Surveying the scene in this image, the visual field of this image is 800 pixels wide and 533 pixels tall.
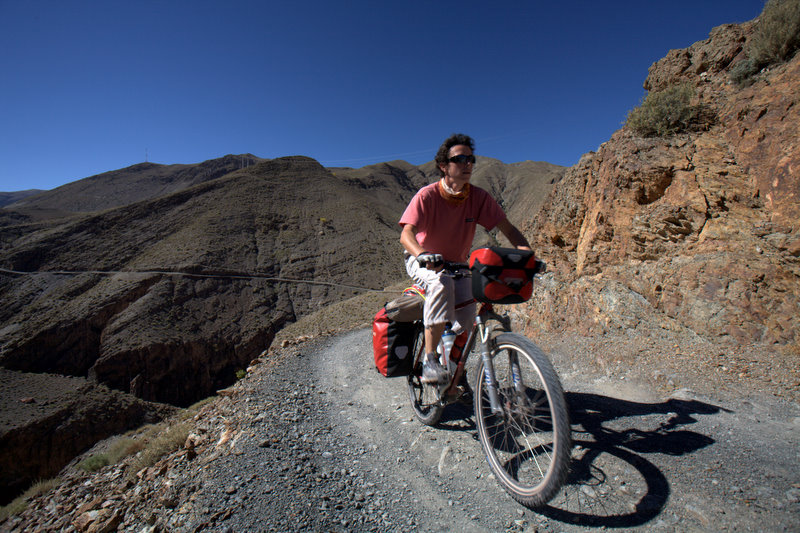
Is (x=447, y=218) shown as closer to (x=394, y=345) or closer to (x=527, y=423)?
(x=394, y=345)

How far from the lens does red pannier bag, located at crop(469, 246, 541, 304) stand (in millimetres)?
2350

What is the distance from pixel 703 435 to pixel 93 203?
12284 centimetres

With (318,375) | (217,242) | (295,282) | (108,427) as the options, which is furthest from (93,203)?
(318,375)

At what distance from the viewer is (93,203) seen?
9431 centimetres

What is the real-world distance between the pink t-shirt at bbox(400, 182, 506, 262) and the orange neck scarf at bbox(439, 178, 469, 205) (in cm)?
3

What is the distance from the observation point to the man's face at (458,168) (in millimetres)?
2980

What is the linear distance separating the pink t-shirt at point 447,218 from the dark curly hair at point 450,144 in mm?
247

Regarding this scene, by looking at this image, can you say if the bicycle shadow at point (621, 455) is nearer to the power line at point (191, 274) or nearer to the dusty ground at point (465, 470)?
the dusty ground at point (465, 470)

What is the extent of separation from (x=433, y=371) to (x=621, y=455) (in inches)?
54.7

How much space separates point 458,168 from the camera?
298 cm

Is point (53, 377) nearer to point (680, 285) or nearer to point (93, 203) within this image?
point (680, 285)

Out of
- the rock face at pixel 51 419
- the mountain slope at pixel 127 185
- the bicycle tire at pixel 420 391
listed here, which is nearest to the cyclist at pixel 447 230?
the bicycle tire at pixel 420 391

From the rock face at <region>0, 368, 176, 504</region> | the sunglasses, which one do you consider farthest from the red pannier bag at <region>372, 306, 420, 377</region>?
the rock face at <region>0, 368, 176, 504</region>

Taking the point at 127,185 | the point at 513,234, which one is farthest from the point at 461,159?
Answer: the point at 127,185
